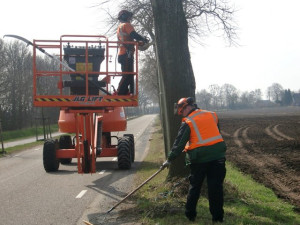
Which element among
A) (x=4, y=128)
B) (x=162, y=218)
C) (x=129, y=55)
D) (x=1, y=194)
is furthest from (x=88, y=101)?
(x=4, y=128)

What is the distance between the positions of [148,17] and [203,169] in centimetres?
1650

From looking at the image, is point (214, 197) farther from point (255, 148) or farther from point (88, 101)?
point (255, 148)

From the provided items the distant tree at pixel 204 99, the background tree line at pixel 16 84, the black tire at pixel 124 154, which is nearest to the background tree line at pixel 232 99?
the distant tree at pixel 204 99

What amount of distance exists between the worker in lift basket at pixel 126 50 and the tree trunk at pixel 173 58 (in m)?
1.08

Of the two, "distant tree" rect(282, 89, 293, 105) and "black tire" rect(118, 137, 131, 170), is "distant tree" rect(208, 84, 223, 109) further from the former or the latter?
"black tire" rect(118, 137, 131, 170)

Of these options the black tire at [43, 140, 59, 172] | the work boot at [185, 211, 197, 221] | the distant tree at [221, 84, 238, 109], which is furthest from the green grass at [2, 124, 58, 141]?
the distant tree at [221, 84, 238, 109]

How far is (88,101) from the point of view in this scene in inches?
371

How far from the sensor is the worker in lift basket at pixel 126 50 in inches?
373

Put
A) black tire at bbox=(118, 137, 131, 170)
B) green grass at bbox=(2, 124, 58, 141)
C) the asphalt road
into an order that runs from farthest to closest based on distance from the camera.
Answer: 1. green grass at bbox=(2, 124, 58, 141)
2. black tire at bbox=(118, 137, 131, 170)
3. the asphalt road

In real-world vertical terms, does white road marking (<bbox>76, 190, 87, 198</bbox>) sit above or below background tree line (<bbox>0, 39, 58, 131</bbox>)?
below

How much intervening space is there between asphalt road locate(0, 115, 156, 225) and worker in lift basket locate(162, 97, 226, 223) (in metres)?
2.09

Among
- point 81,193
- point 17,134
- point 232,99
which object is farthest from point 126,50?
point 232,99

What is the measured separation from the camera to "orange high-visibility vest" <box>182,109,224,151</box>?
606 centimetres

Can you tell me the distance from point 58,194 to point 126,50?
3.83m
